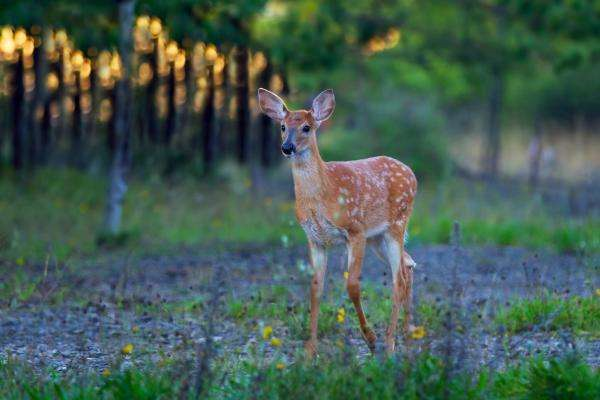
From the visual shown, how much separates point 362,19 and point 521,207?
18.4 ft

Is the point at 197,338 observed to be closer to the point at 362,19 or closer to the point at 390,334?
the point at 390,334

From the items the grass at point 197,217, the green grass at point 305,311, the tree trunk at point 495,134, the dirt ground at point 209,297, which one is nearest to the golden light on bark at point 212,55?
the grass at point 197,217

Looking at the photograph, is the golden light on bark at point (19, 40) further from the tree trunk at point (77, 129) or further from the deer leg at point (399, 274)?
the deer leg at point (399, 274)

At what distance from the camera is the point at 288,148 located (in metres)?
8.16

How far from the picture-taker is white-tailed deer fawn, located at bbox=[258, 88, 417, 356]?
27.1 feet

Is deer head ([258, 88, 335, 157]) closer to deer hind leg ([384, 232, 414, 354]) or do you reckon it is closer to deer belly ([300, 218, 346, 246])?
deer belly ([300, 218, 346, 246])

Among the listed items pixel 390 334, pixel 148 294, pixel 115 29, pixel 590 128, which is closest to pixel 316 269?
pixel 390 334

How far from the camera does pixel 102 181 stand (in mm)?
21312

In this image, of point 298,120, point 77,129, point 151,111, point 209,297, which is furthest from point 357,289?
point 77,129

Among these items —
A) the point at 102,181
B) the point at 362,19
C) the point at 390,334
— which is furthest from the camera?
the point at 362,19

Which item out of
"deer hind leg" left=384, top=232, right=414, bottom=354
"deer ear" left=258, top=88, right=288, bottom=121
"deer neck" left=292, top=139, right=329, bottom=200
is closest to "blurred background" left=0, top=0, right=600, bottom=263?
"deer hind leg" left=384, top=232, right=414, bottom=354

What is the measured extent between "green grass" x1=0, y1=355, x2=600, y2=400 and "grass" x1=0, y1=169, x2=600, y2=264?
20.0 feet

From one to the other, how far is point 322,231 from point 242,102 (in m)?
15.5

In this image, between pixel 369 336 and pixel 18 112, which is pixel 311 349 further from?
pixel 18 112
